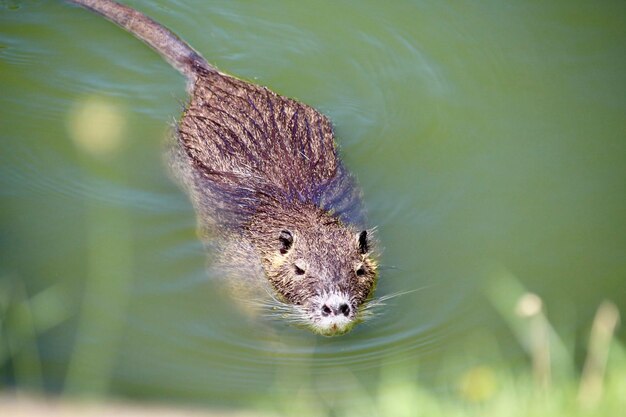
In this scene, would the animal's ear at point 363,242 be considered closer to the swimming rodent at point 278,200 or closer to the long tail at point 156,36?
the swimming rodent at point 278,200

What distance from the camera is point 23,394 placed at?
3223 mm

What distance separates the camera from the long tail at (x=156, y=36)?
240 inches

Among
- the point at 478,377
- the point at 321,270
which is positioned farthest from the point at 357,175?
the point at 478,377

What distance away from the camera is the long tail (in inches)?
240

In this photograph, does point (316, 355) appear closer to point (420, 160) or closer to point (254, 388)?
point (254, 388)

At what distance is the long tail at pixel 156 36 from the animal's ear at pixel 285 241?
1.70 m

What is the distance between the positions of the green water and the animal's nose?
0.27 m

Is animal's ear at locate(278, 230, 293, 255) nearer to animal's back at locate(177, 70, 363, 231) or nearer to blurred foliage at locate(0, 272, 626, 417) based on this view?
animal's back at locate(177, 70, 363, 231)

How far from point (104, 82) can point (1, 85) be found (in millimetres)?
741

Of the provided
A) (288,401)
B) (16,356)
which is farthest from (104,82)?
(288,401)

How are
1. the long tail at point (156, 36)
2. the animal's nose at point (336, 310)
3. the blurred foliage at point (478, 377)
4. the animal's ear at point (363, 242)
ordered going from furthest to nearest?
1. the long tail at point (156, 36)
2. the animal's ear at point (363, 242)
3. the animal's nose at point (336, 310)
4. the blurred foliage at point (478, 377)

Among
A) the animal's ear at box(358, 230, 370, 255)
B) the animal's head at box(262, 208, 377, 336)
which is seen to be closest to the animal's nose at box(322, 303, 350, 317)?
the animal's head at box(262, 208, 377, 336)

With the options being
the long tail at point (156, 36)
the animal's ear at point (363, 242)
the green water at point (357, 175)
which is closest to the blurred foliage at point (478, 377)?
the green water at point (357, 175)

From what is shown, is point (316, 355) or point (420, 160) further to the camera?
point (420, 160)
